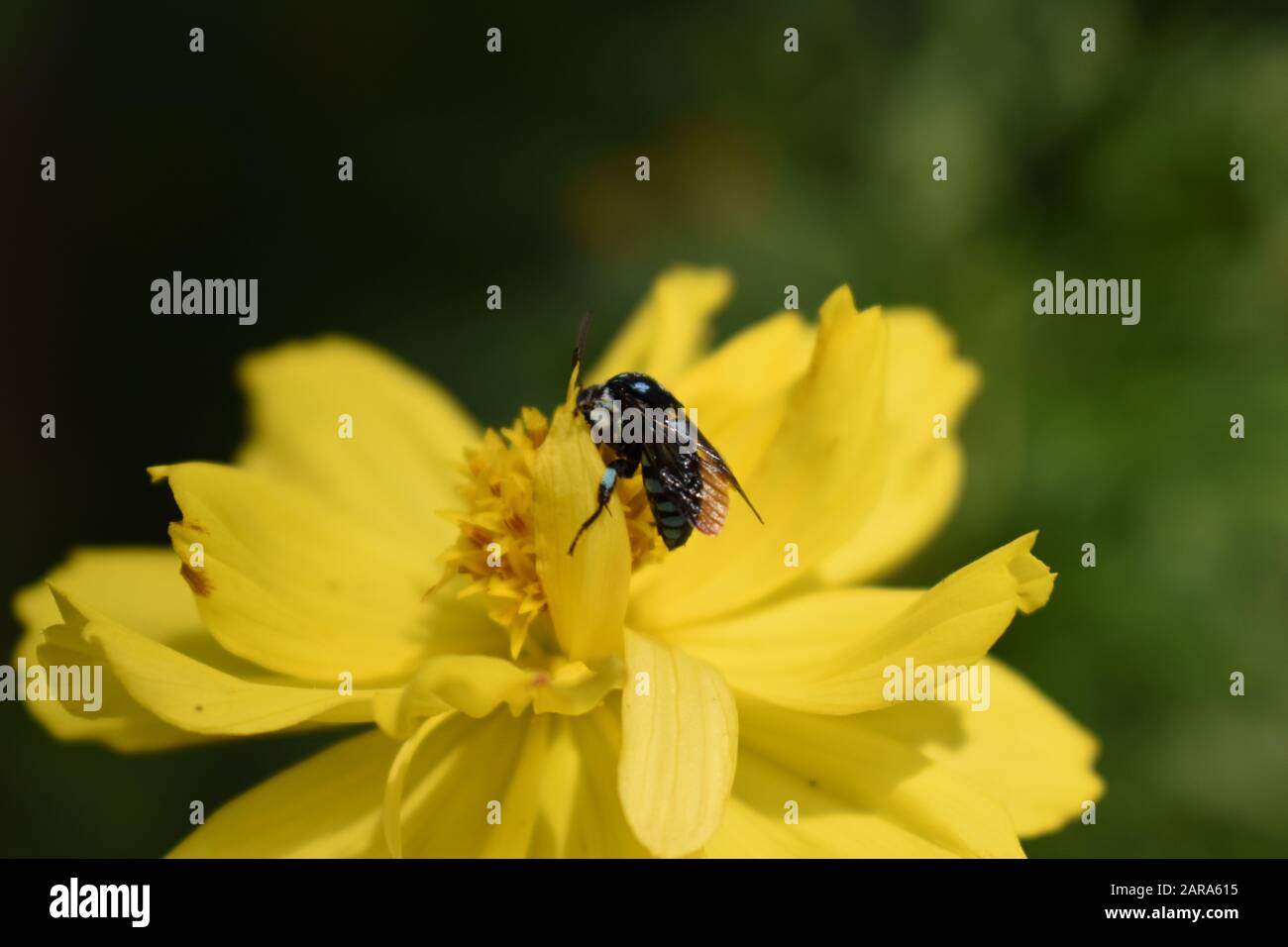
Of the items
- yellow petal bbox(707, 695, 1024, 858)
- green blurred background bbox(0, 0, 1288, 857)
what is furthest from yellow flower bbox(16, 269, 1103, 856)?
green blurred background bbox(0, 0, 1288, 857)

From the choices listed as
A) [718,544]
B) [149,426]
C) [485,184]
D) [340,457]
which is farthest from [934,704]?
[149,426]

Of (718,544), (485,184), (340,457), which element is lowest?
(718,544)

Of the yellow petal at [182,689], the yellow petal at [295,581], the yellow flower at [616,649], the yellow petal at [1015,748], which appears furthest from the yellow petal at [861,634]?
the yellow petal at [182,689]

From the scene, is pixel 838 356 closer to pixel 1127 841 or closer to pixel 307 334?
pixel 1127 841

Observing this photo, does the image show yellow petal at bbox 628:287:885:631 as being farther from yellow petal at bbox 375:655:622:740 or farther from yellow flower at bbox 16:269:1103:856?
yellow petal at bbox 375:655:622:740

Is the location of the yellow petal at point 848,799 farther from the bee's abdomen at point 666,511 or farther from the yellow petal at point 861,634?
the bee's abdomen at point 666,511

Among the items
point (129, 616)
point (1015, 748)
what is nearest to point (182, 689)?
point (129, 616)
